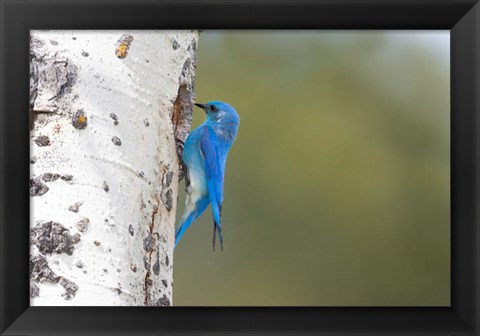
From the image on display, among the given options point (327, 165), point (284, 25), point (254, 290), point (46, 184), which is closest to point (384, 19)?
point (284, 25)

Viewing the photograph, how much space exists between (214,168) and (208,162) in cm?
4

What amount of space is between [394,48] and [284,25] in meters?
1.24

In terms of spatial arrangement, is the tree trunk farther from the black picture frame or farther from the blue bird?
the blue bird

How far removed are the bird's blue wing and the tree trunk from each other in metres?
0.42

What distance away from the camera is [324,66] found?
11.7ft

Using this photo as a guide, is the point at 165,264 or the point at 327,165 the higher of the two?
the point at 327,165

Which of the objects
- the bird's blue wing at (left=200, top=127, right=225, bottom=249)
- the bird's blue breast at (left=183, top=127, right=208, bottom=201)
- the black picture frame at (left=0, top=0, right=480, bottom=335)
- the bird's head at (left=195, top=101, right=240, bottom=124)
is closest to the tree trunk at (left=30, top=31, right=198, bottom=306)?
the black picture frame at (left=0, top=0, right=480, bottom=335)

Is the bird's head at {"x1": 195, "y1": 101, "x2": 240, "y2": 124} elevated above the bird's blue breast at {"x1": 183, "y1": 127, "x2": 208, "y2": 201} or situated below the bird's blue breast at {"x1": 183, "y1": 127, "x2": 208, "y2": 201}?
above

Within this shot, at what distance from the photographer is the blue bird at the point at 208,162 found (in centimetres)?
230

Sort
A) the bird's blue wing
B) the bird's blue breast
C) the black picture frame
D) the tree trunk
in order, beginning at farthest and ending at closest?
the bird's blue wing
the bird's blue breast
the black picture frame
the tree trunk

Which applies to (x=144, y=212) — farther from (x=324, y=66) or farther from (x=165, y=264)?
(x=324, y=66)

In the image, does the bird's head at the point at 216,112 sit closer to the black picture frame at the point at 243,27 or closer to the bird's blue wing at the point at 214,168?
the bird's blue wing at the point at 214,168

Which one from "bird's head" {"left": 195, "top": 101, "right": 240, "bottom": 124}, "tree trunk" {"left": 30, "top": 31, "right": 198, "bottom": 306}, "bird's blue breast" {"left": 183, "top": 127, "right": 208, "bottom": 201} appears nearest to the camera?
"tree trunk" {"left": 30, "top": 31, "right": 198, "bottom": 306}

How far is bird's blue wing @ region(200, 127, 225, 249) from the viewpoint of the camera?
2352 millimetres
